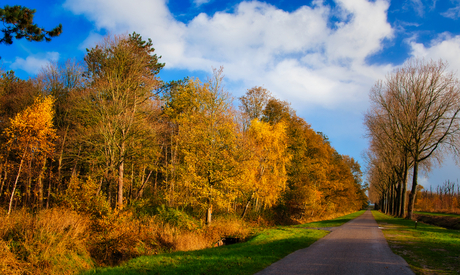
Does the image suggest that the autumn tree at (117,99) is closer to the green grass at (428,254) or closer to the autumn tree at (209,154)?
the autumn tree at (209,154)

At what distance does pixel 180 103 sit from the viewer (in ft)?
88.5

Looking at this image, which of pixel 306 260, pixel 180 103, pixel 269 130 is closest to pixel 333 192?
pixel 269 130

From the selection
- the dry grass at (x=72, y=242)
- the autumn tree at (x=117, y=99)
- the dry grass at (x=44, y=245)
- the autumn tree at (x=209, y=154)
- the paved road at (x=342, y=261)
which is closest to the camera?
the paved road at (x=342, y=261)

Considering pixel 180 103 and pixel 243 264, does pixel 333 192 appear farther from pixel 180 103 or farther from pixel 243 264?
pixel 243 264

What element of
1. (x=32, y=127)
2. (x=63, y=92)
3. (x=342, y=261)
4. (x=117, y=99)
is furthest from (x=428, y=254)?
(x=63, y=92)

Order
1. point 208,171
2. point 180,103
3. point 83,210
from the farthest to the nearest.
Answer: point 180,103 → point 208,171 → point 83,210

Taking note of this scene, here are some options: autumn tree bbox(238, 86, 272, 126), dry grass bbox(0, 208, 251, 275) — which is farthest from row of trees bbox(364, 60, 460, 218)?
dry grass bbox(0, 208, 251, 275)

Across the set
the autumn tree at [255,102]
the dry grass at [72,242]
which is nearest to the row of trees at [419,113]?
the autumn tree at [255,102]

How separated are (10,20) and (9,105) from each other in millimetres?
17229

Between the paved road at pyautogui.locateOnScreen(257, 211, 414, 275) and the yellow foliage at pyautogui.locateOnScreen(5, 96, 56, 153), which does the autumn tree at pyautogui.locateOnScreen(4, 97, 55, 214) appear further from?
the paved road at pyautogui.locateOnScreen(257, 211, 414, 275)

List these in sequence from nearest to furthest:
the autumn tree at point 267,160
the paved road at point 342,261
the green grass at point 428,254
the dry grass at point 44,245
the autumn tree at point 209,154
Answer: the paved road at point 342,261
the green grass at point 428,254
the dry grass at point 44,245
the autumn tree at point 209,154
the autumn tree at point 267,160

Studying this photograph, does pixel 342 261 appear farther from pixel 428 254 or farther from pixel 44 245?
pixel 44 245

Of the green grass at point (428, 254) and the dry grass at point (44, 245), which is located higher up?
the green grass at point (428, 254)

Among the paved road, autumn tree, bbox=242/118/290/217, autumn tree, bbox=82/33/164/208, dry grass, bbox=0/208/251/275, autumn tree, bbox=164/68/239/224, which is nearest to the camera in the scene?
the paved road
